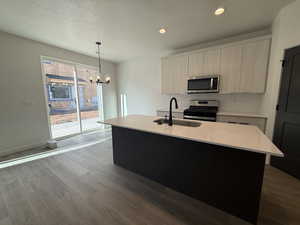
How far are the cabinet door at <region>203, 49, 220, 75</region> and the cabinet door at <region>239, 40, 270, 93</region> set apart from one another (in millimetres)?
516

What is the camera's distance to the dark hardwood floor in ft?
4.73

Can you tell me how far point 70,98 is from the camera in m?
4.35

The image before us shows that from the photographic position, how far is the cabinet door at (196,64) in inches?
131

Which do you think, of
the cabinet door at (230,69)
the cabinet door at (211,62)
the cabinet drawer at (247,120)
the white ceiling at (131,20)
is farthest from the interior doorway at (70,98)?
the cabinet drawer at (247,120)

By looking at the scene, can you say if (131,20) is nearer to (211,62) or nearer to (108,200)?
(211,62)

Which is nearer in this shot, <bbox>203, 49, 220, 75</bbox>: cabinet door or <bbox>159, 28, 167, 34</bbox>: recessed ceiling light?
<bbox>159, 28, 167, 34</bbox>: recessed ceiling light

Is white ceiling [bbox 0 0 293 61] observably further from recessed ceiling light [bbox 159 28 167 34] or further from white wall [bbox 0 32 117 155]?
white wall [bbox 0 32 117 155]

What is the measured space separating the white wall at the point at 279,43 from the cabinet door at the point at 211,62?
978 mm

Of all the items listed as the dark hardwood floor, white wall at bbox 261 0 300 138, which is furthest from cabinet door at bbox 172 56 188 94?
the dark hardwood floor

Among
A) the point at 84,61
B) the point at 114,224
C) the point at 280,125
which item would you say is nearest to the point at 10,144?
the point at 84,61

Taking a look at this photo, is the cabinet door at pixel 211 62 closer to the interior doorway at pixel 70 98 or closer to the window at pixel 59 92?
the interior doorway at pixel 70 98

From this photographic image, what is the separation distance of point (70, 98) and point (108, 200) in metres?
3.78

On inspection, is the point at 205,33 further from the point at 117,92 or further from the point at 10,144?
the point at 10,144

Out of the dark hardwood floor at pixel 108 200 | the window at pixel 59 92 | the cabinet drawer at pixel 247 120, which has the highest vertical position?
the window at pixel 59 92
